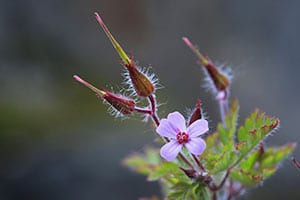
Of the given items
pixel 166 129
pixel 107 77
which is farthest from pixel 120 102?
pixel 107 77

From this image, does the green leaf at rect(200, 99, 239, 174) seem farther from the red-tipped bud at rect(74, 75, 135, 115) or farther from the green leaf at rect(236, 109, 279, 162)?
the red-tipped bud at rect(74, 75, 135, 115)

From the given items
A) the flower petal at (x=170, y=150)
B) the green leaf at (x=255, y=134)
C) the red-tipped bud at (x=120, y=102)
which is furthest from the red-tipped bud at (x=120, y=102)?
the green leaf at (x=255, y=134)

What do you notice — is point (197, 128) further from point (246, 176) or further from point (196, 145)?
point (246, 176)

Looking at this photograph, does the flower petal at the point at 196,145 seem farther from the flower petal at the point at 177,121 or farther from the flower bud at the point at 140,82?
the flower bud at the point at 140,82

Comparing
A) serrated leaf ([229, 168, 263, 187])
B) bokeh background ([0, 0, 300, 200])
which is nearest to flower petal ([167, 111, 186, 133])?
serrated leaf ([229, 168, 263, 187])

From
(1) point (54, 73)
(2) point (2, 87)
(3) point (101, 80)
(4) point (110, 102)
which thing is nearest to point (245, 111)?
(3) point (101, 80)

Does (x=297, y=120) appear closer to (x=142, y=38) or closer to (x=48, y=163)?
(x=142, y=38)
